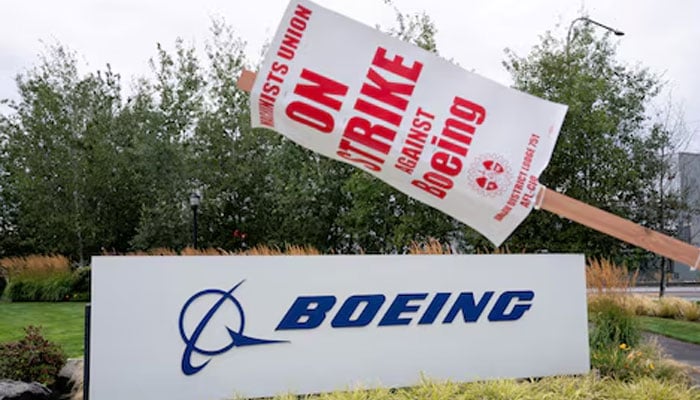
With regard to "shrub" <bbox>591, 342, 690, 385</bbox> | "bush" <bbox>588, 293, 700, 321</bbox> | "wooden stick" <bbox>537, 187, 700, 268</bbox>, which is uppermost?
"wooden stick" <bbox>537, 187, 700, 268</bbox>

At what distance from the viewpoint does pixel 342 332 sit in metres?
5.76

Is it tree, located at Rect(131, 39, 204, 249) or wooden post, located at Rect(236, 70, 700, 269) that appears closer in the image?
wooden post, located at Rect(236, 70, 700, 269)

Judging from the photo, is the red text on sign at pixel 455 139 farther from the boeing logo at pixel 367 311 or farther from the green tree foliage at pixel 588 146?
the green tree foliage at pixel 588 146

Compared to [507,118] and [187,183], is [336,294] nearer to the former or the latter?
[507,118]

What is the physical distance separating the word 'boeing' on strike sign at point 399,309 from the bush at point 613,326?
2.05 m

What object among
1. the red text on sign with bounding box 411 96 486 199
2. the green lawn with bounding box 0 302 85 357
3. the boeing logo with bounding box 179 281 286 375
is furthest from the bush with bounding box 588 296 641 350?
the green lawn with bounding box 0 302 85 357

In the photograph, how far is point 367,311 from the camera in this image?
582 centimetres

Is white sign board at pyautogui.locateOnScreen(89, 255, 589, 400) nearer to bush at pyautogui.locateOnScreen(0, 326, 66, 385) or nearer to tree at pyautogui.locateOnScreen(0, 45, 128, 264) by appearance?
bush at pyautogui.locateOnScreen(0, 326, 66, 385)

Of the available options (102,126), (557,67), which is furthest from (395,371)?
(102,126)

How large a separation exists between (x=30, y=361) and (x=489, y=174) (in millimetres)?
5522

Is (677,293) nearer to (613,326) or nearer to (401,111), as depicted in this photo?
(613,326)

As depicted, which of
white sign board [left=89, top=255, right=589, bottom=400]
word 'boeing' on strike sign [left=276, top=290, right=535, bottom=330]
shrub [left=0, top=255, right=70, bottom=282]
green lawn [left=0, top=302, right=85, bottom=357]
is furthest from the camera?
shrub [left=0, top=255, right=70, bottom=282]

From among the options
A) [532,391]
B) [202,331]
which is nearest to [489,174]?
[532,391]

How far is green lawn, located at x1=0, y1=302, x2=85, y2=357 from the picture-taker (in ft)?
36.3
